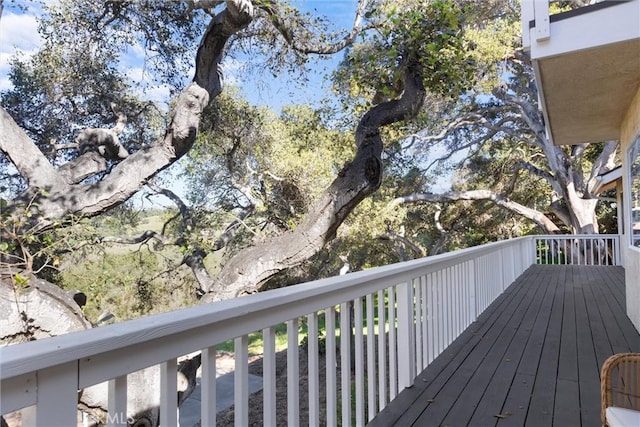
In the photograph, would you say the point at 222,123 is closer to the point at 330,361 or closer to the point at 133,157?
the point at 133,157

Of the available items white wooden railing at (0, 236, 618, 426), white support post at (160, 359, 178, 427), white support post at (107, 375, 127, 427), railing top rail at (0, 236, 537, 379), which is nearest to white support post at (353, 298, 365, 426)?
white wooden railing at (0, 236, 618, 426)

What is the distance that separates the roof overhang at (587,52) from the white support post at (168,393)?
3582 millimetres

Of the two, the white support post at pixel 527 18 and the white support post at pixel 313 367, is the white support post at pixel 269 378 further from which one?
the white support post at pixel 527 18

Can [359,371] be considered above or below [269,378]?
below

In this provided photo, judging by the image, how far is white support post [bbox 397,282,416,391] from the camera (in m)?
2.79

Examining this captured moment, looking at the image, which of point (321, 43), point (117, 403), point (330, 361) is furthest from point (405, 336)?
point (321, 43)

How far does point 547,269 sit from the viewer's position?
1052cm

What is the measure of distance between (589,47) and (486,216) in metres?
16.1

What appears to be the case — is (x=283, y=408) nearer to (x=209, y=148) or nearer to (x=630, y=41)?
(x=209, y=148)

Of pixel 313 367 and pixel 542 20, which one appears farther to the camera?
pixel 542 20

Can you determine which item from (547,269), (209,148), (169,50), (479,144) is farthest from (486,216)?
(169,50)

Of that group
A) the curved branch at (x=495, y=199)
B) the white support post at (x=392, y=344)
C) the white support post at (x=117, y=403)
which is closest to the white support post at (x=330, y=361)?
the white support post at (x=392, y=344)

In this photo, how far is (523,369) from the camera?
3311 millimetres

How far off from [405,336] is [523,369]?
3.92 feet
